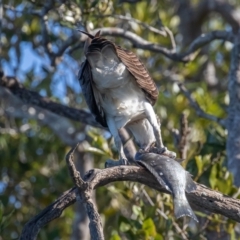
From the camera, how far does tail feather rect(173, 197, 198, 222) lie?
4516 millimetres

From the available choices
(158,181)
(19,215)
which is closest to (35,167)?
(19,215)

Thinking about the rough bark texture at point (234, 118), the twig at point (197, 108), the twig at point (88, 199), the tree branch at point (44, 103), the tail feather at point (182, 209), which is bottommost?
the tree branch at point (44, 103)

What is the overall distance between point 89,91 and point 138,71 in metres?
0.36

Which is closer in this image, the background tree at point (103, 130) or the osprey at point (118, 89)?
the osprey at point (118, 89)

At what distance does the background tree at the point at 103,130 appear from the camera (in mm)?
6422

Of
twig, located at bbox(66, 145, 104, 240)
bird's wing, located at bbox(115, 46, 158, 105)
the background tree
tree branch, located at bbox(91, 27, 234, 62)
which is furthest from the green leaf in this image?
twig, located at bbox(66, 145, 104, 240)

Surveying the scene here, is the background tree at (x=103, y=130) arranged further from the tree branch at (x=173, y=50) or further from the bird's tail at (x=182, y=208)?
the bird's tail at (x=182, y=208)

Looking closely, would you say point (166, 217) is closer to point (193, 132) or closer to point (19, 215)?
point (193, 132)

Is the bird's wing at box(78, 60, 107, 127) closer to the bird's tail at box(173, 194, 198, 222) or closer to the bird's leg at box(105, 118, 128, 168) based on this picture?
the bird's leg at box(105, 118, 128, 168)

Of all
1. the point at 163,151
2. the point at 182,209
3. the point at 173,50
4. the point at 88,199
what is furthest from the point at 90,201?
the point at 173,50

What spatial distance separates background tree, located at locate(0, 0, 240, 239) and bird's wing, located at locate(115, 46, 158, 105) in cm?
81

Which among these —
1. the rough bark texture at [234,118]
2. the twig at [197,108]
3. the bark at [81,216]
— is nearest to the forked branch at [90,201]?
the rough bark texture at [234,118]

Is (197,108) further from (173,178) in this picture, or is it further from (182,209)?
(182,209)

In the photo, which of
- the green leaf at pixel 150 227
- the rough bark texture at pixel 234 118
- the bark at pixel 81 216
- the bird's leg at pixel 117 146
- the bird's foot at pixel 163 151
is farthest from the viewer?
the bark at pixel 81 216
